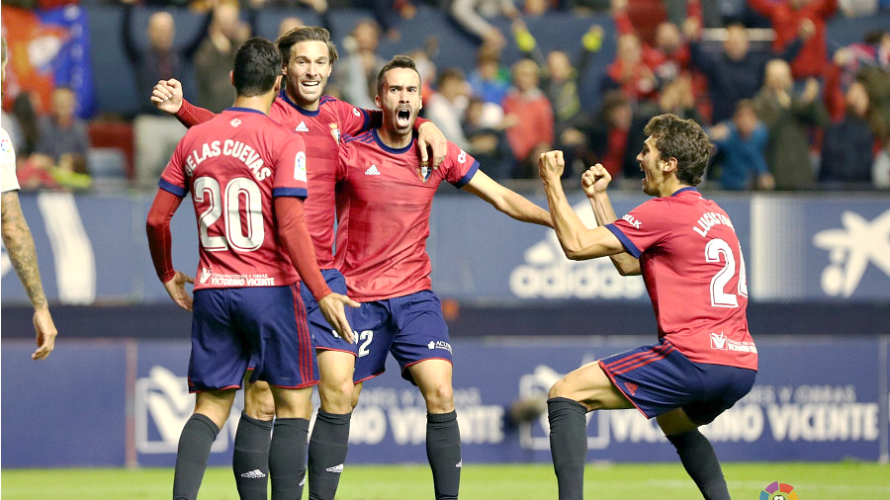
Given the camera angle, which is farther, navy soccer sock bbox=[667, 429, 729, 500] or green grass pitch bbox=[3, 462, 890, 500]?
green grass pitch bbox=[3, 462, 890, 500]

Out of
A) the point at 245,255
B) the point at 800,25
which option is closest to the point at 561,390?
the point at 245,255

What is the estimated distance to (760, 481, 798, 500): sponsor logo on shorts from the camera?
853 centimetres

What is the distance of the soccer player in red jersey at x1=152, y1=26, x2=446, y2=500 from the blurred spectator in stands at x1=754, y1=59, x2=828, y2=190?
287 inches

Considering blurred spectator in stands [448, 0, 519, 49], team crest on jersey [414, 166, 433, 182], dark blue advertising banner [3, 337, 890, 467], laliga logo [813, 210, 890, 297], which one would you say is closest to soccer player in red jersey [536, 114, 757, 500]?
team crest on jersey [414, 166, 433, 182]

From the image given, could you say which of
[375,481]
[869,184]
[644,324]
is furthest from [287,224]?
[869,184]

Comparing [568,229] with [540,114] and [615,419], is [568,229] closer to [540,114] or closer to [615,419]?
[615,419]

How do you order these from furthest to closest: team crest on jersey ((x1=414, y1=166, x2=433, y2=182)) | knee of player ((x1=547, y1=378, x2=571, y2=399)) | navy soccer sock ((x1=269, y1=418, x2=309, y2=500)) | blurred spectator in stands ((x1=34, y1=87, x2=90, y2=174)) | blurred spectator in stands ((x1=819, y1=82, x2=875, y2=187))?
blurred spectator in stands ((x1=819, y1=82, x2=875, y2=187)), blurred spectator in stands ((x1=34, y1=87, x2=90, y2=174)), team crest on jersey ((x1=414, y1=166, x2=433, y2=182)), knee of player ((x1=547, y1=378, x2=571, y2=399)), navy soccer sock ((x1=269, y1=418, x2=309, y2=500))

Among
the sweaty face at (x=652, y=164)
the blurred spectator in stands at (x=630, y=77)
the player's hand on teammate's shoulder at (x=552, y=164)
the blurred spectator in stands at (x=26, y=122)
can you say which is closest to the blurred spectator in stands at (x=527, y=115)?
the blurred spectator in stands at (x=630, y=77)

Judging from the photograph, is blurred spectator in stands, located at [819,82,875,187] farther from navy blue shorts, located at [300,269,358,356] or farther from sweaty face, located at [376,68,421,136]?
navy blue shorts, located at [300,269,358,356]

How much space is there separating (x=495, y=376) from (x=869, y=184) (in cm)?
449

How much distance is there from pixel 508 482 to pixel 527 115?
497cm

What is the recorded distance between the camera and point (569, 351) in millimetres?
11820

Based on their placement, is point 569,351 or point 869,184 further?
point 869,184

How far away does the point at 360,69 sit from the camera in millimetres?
13469
